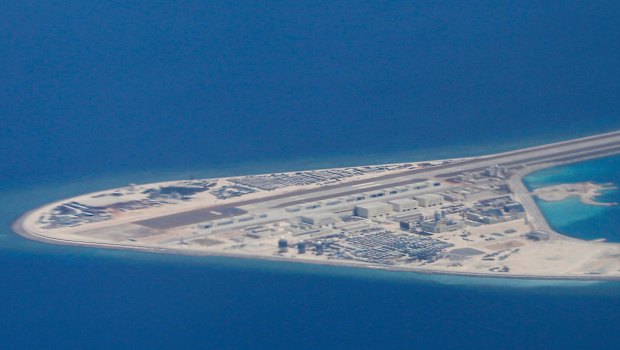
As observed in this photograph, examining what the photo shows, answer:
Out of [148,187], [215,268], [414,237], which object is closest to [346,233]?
[414,237]

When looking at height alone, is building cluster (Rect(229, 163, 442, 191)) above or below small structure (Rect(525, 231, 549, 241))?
above

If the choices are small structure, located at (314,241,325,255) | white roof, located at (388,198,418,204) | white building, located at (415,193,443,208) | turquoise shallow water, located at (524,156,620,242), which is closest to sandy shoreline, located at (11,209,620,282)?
small structure, located at (314,241,325,255)

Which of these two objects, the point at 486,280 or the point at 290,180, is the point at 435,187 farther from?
the point at 486,280

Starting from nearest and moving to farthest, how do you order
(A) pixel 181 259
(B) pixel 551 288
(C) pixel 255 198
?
(B) pixel 551 288 → (A) pixel 181 259 → (C) pixel 255 198

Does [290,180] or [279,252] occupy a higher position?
[290,180]

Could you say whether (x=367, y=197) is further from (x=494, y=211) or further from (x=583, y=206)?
(x=583, y=206)

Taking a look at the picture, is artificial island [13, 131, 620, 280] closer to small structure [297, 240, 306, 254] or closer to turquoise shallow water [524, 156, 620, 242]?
small structure [297, 240, 306, 254]
